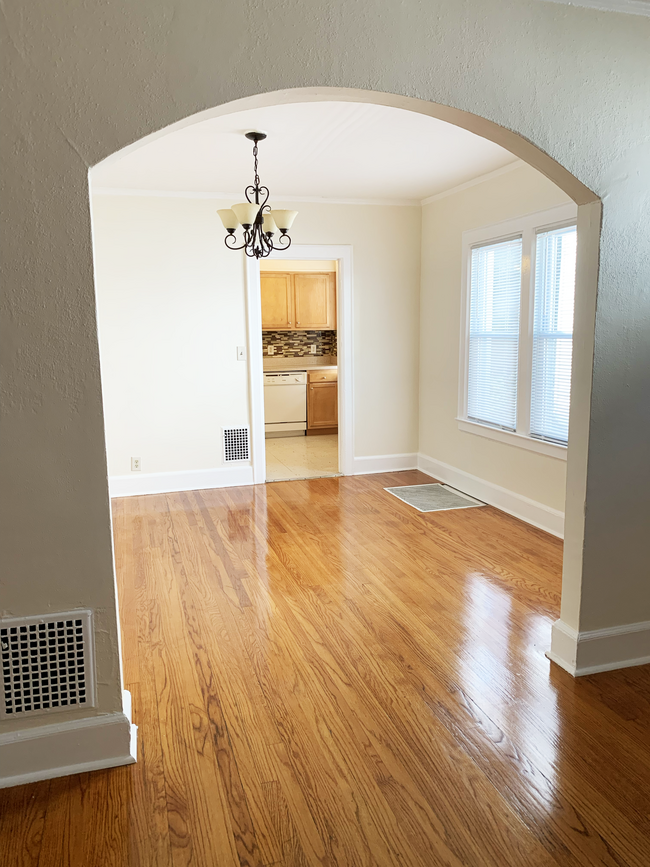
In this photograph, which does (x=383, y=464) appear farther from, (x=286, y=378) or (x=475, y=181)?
(x=475, y=181)

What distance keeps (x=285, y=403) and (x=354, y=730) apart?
627 cm

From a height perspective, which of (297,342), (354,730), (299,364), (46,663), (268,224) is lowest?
(354,730)

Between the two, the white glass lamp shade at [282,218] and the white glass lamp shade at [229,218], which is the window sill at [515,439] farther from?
the white glass lamp shade at [229,218]

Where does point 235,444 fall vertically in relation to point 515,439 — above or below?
below

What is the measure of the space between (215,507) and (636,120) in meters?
3.83

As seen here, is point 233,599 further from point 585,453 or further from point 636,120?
point 636,120

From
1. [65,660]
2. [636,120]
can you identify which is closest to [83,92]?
[65,660]

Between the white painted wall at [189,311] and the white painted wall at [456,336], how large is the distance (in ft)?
0.99

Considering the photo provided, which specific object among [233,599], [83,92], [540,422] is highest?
[83,92]

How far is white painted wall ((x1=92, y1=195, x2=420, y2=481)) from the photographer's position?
17.2ft

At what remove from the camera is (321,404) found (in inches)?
334

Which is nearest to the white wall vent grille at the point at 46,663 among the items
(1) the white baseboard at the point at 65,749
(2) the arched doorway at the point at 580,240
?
(1) the white baseboard at the point at 65,749

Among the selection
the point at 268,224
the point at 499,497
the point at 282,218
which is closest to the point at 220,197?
the point at 268,224

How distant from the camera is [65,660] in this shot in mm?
2004
